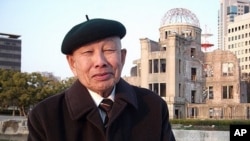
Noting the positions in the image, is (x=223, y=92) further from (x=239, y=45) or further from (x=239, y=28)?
(x=239, y=45)

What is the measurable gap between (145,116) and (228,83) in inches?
1713

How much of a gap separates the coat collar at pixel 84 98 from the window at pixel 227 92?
43.7 meters

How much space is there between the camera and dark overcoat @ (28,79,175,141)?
2.20 metres

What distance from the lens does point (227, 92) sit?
44500 mm

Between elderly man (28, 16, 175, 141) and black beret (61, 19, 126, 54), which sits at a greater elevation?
black beret (61, 19, 126, 54)

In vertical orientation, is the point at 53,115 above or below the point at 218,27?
below

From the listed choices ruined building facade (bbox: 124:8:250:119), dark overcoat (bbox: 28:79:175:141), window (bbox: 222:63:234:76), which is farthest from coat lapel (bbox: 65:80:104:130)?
window (bbox: 222:63:234:76)

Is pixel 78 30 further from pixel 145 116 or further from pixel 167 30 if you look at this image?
pixel 167 30

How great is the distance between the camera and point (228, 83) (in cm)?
4422

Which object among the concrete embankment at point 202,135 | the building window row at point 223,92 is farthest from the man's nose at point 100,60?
→ the building window row at point 223,92

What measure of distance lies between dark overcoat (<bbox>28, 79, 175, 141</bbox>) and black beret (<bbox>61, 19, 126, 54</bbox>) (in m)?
0.26

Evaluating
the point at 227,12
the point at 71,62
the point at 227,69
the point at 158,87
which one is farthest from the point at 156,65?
the point at 227,12

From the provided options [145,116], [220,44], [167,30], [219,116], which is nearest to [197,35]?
[167,30]

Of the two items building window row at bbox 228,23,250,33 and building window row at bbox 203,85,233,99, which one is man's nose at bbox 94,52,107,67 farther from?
building window row at bbox 228,23,250,33
